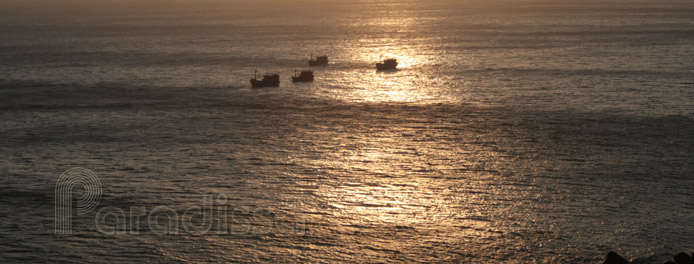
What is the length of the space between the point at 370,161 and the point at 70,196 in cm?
2638

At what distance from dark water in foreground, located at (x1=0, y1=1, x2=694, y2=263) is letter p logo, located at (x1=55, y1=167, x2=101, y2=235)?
76cm

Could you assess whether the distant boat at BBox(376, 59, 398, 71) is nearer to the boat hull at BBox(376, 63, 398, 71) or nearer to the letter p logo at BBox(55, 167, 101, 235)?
the boat hull at BBox(376, 63, 398, 71)

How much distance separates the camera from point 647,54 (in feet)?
503

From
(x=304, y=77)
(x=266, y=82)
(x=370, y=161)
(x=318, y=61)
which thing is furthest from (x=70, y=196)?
(x=318, y=61)

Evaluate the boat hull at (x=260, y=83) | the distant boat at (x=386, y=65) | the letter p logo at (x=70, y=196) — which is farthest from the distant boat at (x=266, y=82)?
the letter p logo at (x=70, y=196)

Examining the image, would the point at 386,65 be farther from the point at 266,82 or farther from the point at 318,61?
the point at 266,82

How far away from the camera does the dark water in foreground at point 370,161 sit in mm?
50094

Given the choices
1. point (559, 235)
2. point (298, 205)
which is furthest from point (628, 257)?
point (298, 205)

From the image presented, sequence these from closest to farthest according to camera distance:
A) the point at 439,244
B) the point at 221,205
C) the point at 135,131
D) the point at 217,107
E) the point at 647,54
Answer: the point at 439,244
the point at 221,205
the point at 135,131
the point at 217,107
the point at 647,54

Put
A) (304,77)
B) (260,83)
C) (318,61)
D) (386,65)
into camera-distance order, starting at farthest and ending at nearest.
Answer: (318,61), (386,65), (304,77), (260,83)

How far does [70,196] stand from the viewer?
199ft

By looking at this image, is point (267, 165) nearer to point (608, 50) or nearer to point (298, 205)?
point (298, 205)

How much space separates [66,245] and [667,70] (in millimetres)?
107572

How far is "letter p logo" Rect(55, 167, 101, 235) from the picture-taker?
54.9 metres
